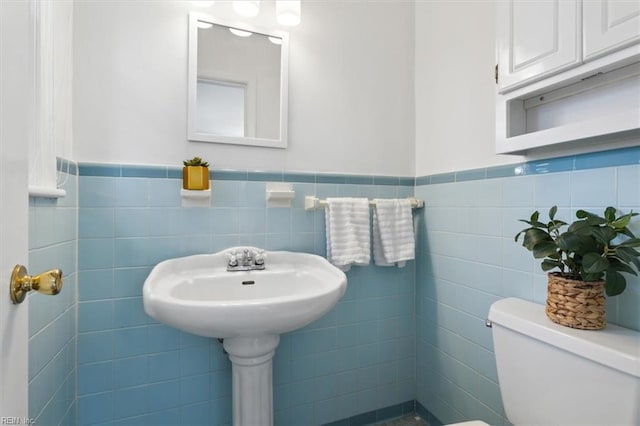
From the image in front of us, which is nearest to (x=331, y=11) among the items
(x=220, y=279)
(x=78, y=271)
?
(x=220, y=279)

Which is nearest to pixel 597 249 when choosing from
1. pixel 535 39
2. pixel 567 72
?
pixel 567 72

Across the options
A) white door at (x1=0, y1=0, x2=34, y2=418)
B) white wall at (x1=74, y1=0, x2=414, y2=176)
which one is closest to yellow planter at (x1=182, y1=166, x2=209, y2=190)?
white wall at (x1=74, y1=0, x2=414, y2=176)

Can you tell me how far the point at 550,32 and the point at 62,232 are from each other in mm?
1607

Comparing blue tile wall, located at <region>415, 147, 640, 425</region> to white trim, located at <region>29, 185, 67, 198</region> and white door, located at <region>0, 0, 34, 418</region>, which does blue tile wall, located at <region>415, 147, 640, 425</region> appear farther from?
white trim, located at <region>29, 185, 67, 198</region>

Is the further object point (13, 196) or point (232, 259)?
point (232, 259)

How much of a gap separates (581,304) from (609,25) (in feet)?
2.32

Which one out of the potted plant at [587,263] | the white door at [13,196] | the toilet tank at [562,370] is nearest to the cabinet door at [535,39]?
the potted plant at [587,263]

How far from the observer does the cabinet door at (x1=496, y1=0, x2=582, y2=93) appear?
854 mm

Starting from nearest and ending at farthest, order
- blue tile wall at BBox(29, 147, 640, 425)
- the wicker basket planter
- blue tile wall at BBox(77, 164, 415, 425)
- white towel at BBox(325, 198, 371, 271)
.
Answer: the wicker basket planter → blue tile wall at BBox(29, 147, 640, 425) → blue tile wall at BBox(77, 164, 415, 425) → white towel at BBox(325, 198, 371, 271)

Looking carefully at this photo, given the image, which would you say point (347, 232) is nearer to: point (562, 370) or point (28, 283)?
point (562, 370)

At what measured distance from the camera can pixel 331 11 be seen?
1.54 metres

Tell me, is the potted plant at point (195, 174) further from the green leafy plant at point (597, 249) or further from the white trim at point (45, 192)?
the green leafy plant at point (597, 249)

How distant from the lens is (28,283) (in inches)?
19.5

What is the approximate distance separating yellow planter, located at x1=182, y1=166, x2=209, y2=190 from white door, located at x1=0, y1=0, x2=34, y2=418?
0.69 meters
